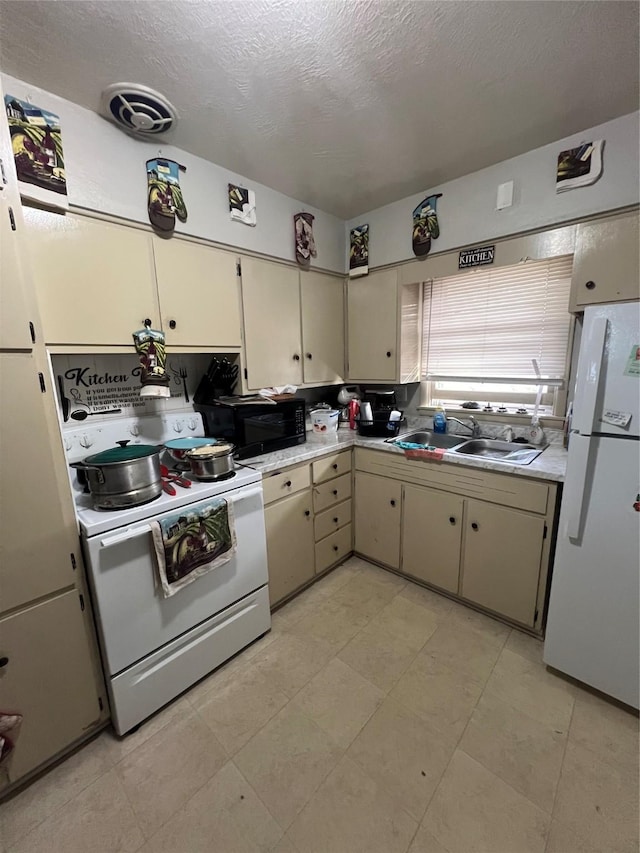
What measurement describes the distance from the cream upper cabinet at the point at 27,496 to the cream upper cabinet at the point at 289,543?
96cm

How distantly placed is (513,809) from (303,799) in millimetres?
702

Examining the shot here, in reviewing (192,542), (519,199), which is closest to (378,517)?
(192,542)

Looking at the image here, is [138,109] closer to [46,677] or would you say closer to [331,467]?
[331,467]

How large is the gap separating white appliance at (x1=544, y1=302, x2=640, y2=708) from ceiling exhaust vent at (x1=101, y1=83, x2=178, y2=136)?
1.92 m

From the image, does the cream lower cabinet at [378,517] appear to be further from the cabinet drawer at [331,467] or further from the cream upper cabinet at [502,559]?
the cream upper cabinet at [502,559]

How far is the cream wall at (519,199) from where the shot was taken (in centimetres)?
165

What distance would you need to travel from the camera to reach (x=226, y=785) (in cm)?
125

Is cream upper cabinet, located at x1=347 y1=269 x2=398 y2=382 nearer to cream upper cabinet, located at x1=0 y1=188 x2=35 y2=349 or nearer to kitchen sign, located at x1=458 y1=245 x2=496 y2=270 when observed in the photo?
kitchen sign, located at x1=458 y1=245 x2=496 y2=270

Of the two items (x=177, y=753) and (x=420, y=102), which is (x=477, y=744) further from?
(x=420, y=102)

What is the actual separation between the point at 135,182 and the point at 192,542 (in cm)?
167

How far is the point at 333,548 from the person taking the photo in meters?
2.41

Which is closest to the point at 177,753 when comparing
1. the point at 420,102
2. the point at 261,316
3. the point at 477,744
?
the point at 477,744

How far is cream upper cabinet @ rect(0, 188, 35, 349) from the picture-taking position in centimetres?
107

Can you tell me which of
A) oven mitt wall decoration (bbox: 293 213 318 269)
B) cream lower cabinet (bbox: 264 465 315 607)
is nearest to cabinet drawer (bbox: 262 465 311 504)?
cream lower cabinet (bbox: 264 465 315 607)
